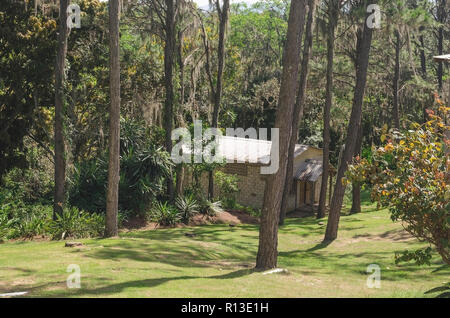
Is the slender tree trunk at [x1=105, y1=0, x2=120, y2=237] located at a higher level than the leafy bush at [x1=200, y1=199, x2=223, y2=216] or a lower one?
higher

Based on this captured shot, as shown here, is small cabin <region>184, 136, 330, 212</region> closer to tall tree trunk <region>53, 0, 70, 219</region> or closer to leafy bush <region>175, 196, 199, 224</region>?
leafy bush <region>175, 196, 199, 224</region>

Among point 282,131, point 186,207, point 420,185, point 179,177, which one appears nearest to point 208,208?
point 186,207

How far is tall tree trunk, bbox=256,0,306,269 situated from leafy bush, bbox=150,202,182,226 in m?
10.0

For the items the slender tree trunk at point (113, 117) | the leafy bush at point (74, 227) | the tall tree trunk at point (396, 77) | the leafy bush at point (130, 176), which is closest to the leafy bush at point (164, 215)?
the leafy bush at point (130, 176)

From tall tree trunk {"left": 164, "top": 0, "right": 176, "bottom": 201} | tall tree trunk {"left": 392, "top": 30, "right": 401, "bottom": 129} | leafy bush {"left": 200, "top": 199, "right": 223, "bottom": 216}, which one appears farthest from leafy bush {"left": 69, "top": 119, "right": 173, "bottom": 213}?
tall tree trunk {"left": 392, "top": 30, "right": 401, "bottom": 129}

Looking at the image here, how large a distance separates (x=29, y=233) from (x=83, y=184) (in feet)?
16.1

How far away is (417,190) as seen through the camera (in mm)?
8742

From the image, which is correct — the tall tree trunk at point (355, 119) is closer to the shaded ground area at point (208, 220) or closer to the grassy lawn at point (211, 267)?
the grassy lawn at point (211, 267)

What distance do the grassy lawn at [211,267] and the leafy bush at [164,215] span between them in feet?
3.99

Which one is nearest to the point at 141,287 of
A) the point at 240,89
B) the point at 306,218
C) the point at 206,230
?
the point at 206,230

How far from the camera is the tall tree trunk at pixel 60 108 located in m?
18.8

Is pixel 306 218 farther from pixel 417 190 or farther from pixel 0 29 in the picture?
pixel 417 190

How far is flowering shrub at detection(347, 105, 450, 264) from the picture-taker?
8.59 meters

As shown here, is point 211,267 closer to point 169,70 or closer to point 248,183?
point 169,70
